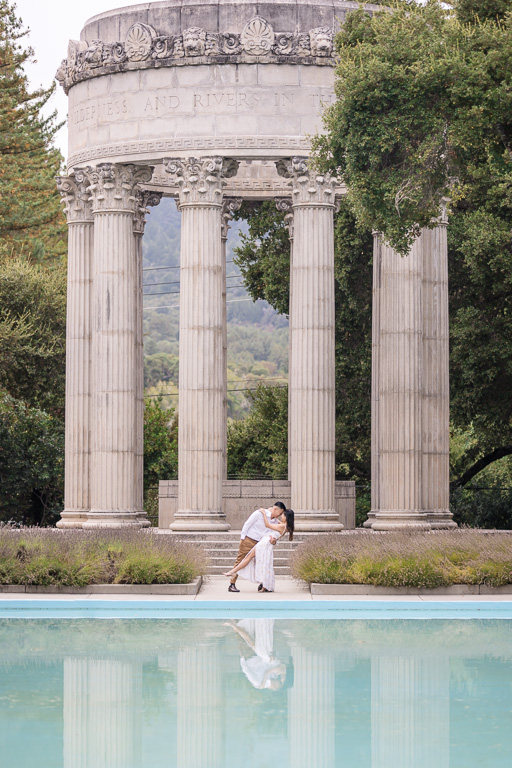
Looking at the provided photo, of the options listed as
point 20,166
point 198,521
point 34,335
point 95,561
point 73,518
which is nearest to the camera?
point 95,561

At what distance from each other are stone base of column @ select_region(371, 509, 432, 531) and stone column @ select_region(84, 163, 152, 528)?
8791mm

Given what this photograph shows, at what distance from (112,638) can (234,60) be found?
84.1 ft

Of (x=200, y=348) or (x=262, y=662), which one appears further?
(x=200, y=348)

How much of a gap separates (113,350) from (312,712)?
98.3ft

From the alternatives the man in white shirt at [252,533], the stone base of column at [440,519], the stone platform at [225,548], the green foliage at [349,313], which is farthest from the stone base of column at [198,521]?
the green foliage at [349,313]

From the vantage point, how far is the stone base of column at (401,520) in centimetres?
4603

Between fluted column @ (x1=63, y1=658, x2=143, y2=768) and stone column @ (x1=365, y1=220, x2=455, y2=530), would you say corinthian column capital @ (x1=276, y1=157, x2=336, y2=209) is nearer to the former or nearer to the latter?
stone column @ (x1=365, y1=220, x2=455, y2=530)

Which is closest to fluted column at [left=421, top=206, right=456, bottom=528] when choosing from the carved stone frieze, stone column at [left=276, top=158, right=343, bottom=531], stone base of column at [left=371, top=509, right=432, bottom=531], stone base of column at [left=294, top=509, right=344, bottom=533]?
stone base of column at [left=371, top=509, right=432, bottom=531]

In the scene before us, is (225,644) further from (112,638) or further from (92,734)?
(92,734)

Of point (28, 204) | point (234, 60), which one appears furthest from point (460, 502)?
point (28, 204)

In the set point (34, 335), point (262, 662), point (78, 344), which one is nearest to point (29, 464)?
point (34, 335)

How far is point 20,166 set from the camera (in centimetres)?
9406

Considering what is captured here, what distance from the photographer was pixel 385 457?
153 ft

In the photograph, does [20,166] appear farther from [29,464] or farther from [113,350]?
[113,350]
